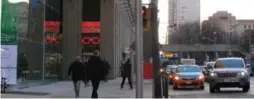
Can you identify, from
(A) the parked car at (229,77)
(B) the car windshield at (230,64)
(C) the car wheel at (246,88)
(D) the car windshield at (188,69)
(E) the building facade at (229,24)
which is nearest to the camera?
(A) the parked car at (229,77)

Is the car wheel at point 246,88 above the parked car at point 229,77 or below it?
below

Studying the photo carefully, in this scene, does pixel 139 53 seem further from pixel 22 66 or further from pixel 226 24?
pixel 226 24

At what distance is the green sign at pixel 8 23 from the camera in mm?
22062

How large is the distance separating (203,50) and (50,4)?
9576 cm

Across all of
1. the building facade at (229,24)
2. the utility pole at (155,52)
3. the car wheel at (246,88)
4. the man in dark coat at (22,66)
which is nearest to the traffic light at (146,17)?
the utility pole at (155,52)

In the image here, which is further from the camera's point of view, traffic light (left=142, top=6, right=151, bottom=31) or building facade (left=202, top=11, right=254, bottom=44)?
building facade (left=202, top=11, right=254, bottom=44)

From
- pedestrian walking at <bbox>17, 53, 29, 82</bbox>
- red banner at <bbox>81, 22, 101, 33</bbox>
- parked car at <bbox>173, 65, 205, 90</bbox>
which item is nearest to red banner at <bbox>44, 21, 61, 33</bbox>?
red banner at <bbox>81, 22, 101, 33</bbox>

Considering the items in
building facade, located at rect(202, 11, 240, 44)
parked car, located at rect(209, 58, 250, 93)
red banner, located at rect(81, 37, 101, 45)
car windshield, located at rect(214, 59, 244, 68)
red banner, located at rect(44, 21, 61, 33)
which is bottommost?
parked car, located at rect(209, 58, 250, 93)

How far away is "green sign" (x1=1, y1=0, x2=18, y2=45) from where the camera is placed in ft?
72.4

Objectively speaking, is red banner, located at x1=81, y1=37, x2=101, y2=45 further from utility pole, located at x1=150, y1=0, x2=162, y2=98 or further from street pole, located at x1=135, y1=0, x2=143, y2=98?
street pole, located at x1=135, y1=0, x2=143, y2=98

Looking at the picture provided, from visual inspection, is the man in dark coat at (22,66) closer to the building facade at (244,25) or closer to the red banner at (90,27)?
the red banner at (90,27)

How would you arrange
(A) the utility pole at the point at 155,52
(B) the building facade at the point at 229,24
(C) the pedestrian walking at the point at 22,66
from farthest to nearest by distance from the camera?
(B) the building facade at the point at 229,24
(C) the pedestrian walking at the point at 22,66
(A) the utility pole at the point at 155,52

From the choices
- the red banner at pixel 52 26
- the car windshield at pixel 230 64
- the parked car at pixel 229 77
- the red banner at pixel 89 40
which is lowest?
the parked car at pixel 229 77

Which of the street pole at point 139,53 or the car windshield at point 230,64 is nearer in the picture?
the street pole at point 139,53
